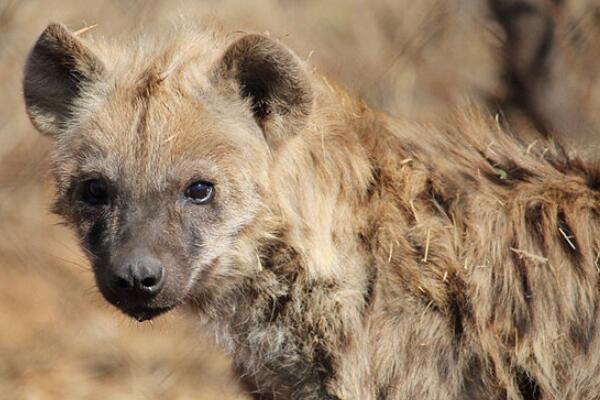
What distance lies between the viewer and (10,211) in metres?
5.52

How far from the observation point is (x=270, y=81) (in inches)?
120

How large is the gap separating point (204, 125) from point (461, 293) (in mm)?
753

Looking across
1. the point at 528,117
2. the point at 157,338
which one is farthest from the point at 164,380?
the point at 528,117

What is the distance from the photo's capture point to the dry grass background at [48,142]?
516 cm

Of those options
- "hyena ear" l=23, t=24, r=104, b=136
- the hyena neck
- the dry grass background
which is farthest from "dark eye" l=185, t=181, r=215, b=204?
the dry grass background

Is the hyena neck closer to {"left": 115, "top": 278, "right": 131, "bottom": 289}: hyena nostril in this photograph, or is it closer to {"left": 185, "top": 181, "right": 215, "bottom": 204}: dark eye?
{"left": 185, "top": 181, "right": 215, "bottom": 204}: dark eye

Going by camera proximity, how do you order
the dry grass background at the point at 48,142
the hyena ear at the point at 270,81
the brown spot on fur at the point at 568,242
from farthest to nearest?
1. the dry grass background at the point at 48,142
2. the brown spot on fur at the point at 568,242
3. the hyena ear at the point at 270,81

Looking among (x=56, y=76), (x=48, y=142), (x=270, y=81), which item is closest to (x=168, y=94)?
(x=270, y=81)

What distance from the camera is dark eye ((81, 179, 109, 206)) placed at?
3016 millimetres

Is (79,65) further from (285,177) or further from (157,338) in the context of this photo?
(157,338)

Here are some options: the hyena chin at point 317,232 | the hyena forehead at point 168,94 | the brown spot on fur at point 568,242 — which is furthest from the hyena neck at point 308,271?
the brown spot on fur at point 568,242

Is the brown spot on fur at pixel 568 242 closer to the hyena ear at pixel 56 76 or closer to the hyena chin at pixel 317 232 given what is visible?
the hyena chin at pixel 317 232

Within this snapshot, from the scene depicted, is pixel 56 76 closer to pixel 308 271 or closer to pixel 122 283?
pixel 122 283

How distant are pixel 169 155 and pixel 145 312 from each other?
1.29 ft
